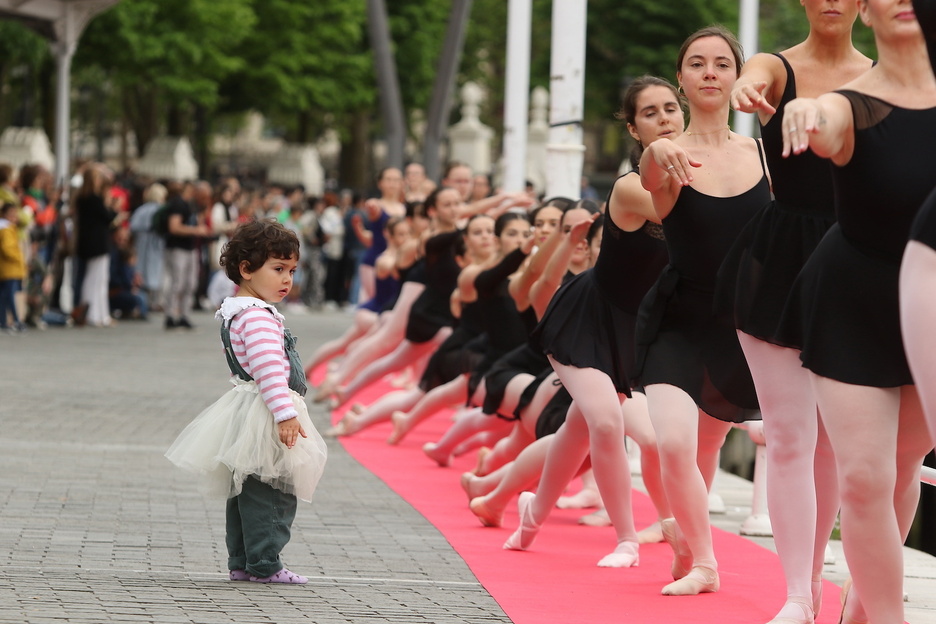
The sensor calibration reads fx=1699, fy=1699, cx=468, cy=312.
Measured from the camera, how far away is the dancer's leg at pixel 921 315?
409 cm

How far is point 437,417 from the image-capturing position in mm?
14062

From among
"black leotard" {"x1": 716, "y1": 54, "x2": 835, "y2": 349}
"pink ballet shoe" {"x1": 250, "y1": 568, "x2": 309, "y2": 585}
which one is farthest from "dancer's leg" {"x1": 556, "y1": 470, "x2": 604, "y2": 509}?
"black leotard" {"x1": 716, "y1": 54, "x2": 835, "y2": 349}

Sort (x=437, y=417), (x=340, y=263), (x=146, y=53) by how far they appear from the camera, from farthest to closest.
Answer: (x=146, y=53)
(x=340, y=263)
(x=437, y=417)

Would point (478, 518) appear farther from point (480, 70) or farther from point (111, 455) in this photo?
point (480, 70)

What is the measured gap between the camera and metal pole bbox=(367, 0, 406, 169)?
81.6 feet

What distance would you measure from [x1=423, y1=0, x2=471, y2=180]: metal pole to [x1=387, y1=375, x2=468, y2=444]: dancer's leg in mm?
13108

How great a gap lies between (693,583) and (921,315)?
2.42 meters

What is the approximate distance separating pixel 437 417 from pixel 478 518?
18.8 ft

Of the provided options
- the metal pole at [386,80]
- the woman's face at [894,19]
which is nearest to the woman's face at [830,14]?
the woman's face at [894,19]

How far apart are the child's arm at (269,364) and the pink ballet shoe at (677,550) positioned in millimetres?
1462

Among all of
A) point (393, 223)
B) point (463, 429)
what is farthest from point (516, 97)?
point (463, 429)

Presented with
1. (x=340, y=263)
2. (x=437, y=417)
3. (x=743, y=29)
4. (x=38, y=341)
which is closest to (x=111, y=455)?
(x=437, y=417)

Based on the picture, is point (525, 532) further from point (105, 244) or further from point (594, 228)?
point (105, 244)

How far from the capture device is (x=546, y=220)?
866 centimetres
